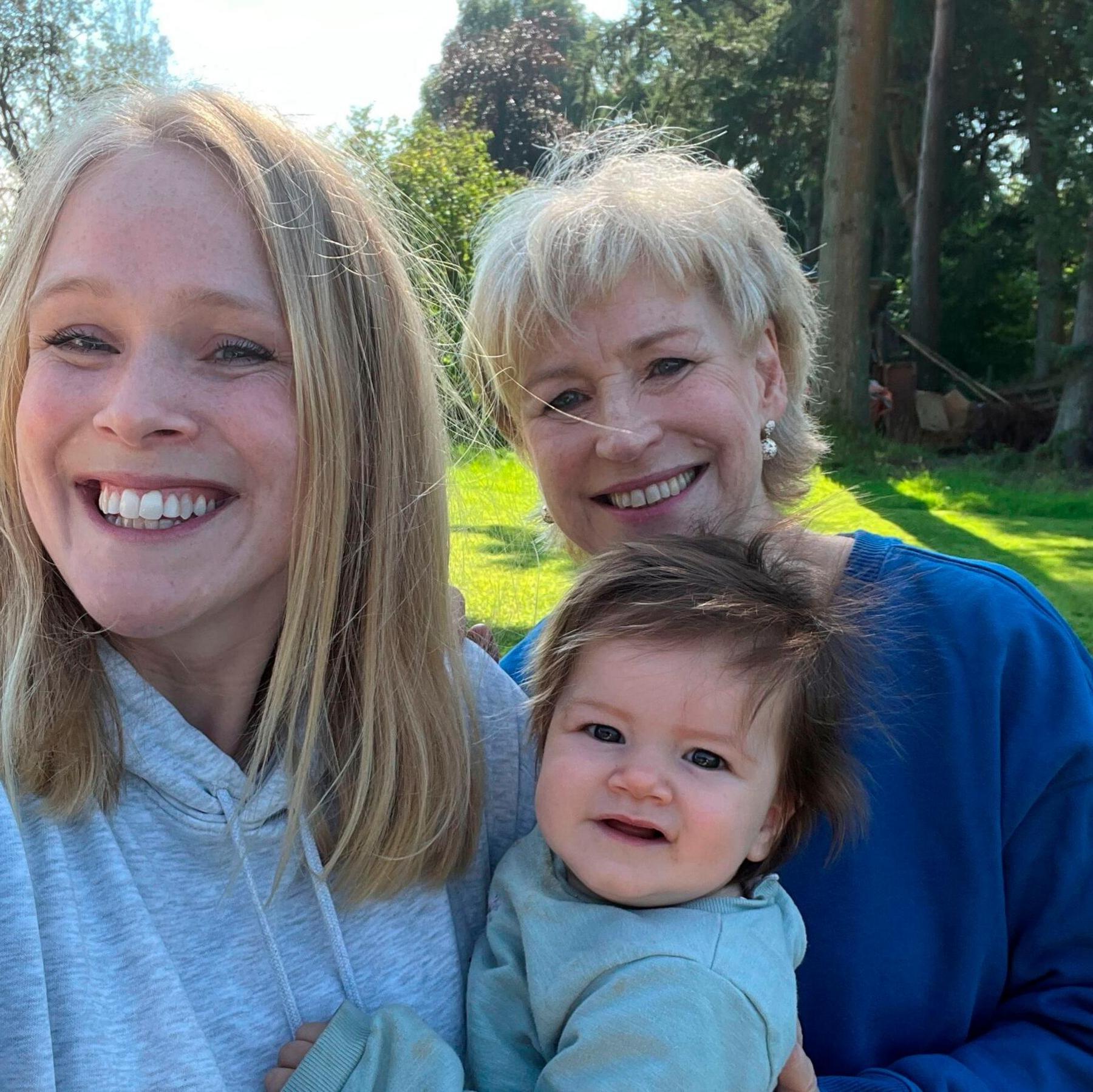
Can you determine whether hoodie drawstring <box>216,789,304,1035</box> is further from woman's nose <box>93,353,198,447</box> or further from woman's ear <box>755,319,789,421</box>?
woman's ear <box>755,319,789,421</box>

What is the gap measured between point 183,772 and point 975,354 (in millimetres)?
24414

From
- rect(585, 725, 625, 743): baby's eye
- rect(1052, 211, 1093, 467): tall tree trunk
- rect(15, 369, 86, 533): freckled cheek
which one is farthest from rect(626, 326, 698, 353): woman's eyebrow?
rect(1052, 211, 1093, 467): tall tree trunk

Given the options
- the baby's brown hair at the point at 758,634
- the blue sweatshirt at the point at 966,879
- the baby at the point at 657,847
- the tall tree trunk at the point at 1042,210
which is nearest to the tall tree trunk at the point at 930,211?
the tall tree trunk at the point at 1042,210

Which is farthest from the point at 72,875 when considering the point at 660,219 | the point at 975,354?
the point at 975,354

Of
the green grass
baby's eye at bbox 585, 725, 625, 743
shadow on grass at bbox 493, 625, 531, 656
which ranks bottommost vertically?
shadow on grass at bbox 493, 625, 531, 656

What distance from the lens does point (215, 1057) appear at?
1.60 m

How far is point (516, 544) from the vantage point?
15.3 ft

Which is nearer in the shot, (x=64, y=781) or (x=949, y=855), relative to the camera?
(x=64, y=781)

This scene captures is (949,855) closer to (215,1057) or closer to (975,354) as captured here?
(215,1057)

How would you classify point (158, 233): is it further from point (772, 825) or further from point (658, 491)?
point (772, 825)

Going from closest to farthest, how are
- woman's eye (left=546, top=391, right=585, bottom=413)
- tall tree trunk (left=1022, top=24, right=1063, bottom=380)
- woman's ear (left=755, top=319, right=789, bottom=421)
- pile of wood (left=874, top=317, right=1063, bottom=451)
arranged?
woman's eye (left=546, top=391, right=585, bottom=413) → woman's ear (left=755, top=319, right=789, bottom=421) → tall tree trunk (left=1022, top=24, right=1063, bottom=380) → pile of wood (left=874, top=317, right=1063, bottom=451)

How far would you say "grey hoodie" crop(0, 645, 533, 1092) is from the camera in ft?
4.66

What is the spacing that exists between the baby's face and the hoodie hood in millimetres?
479

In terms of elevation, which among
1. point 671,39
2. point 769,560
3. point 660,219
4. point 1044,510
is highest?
point 671,39
